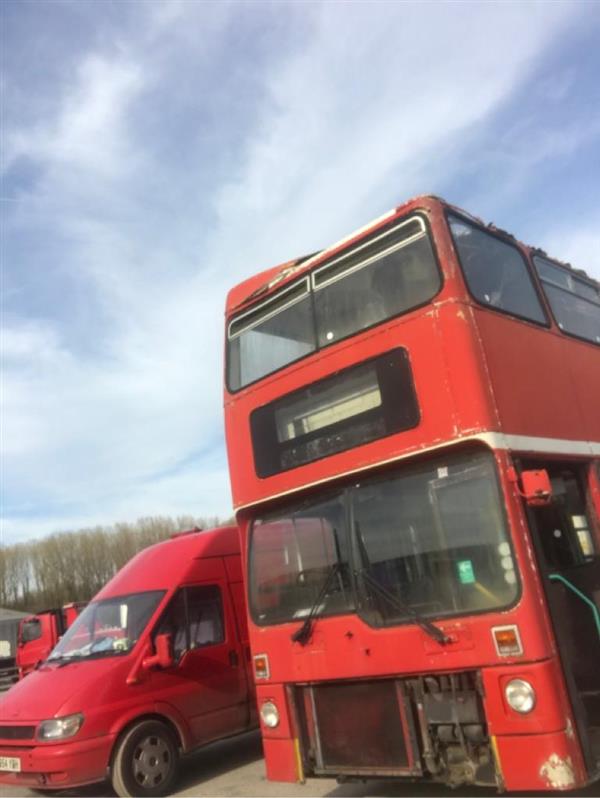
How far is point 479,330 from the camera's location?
499 centimetres

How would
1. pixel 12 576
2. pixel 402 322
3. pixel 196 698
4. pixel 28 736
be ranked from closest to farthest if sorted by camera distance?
pixel 402 322 < pixel 28 736 < pixel 196 698 < pixel 12 576

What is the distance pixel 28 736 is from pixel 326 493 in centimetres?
399

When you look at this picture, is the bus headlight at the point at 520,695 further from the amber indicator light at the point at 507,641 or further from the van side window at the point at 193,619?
the van side window at the point at 193,619

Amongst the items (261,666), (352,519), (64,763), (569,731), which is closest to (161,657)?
(64,763)

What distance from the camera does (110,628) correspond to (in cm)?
805

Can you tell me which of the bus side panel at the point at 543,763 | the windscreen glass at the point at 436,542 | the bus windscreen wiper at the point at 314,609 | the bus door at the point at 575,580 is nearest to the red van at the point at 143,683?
the bus windscreen wiper at the point at 314,609

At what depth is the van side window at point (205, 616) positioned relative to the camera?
26.7 ft

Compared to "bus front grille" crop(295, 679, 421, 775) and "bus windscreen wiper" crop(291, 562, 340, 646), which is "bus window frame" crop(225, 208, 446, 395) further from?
"bus front grille" crop(295, 679, 421, 775)

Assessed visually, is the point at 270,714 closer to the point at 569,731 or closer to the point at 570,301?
the point at 569,731

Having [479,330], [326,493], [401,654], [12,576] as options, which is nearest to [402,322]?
[479,330]

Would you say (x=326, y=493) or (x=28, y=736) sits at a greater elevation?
(x=326, y=493)

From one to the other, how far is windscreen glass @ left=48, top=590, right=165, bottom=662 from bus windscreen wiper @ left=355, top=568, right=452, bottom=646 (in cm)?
365

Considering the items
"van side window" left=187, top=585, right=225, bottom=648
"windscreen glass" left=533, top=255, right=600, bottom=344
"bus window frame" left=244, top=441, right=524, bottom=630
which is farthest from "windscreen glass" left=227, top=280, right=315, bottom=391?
"van side window" left=187, top=585, right=225, bottom=648

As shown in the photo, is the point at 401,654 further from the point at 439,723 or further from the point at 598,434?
the point at 598,434
